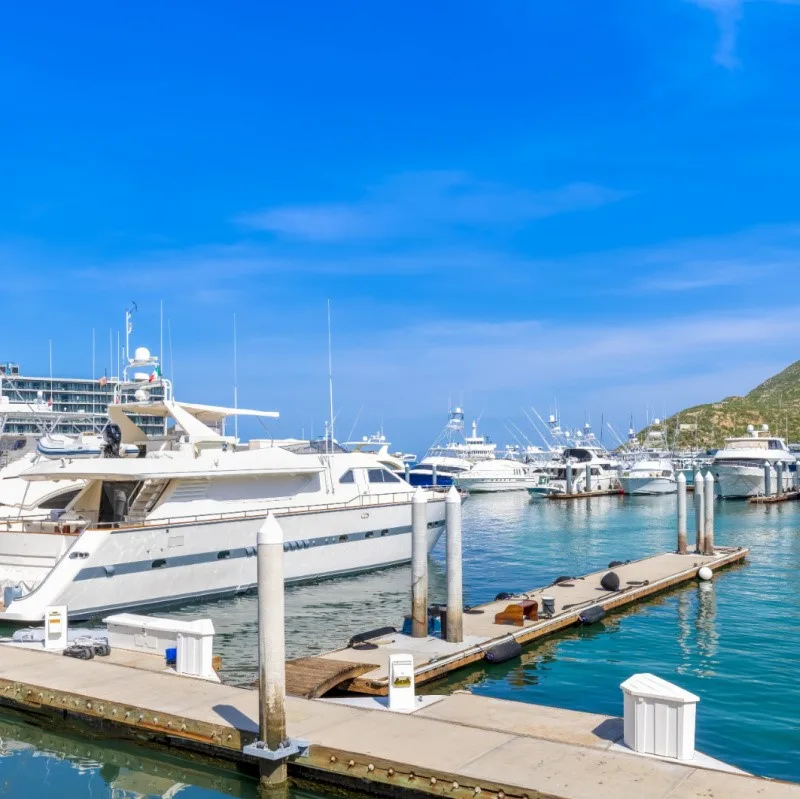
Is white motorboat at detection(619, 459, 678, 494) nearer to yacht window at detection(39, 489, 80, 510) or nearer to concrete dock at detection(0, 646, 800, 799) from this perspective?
yacht window at detection(39, 489, 80, 510)

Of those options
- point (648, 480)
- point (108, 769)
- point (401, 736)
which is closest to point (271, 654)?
point (401, 736)

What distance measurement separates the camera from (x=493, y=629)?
1827cm

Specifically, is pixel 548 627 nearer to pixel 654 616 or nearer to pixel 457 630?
pixel 457 630

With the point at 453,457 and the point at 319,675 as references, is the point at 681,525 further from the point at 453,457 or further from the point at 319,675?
the point at 453,457

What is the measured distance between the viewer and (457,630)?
16922 millimetres

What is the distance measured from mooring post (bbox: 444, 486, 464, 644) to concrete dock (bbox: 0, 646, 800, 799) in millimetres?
4259

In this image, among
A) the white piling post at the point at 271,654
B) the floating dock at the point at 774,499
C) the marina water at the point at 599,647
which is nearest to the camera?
the white piling post at the point at 271,654

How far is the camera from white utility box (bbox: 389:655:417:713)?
11992 mm

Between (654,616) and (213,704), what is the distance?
13472 mm

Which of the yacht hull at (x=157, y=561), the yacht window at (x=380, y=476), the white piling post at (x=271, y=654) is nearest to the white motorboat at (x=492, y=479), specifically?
the yacht window at (x=380, y=476)

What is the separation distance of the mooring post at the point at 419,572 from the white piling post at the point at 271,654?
7077mm

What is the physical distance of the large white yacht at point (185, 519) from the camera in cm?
2036

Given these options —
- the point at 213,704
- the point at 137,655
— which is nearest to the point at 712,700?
the point at 213,704

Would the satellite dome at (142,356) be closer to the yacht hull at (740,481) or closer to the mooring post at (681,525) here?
the mooring post at (681,525)
